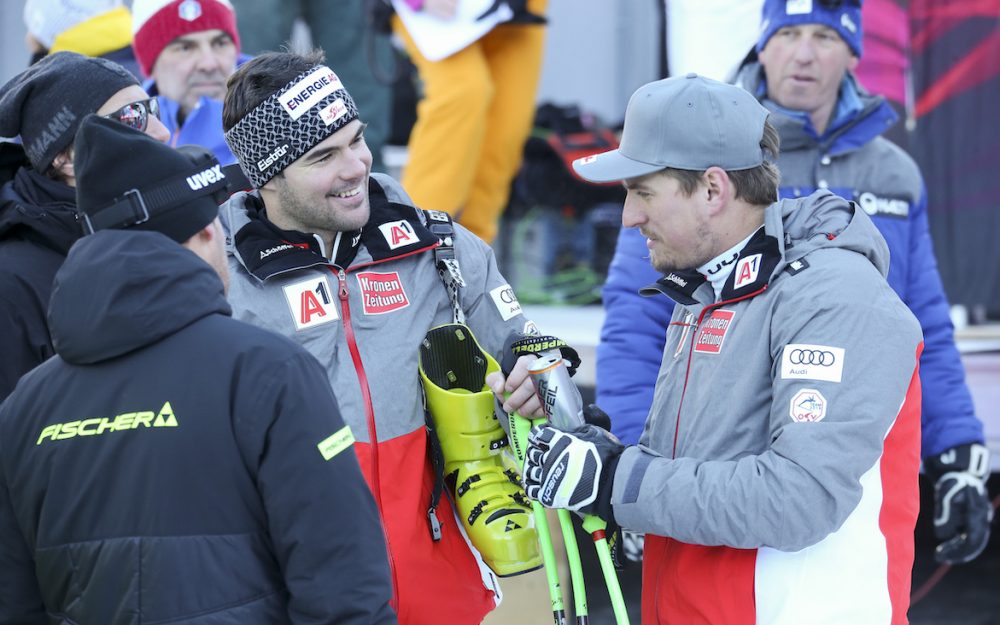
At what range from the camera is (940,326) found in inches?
132

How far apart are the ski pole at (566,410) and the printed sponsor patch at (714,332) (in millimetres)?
268

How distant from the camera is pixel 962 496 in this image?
10.9ft

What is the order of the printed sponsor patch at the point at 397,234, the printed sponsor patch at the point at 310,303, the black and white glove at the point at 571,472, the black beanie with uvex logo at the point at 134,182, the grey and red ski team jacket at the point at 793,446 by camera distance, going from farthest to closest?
the printed sponsor patch at the point at 397,234
the printed sponsor patch at the point at 310,303
the black and white glove at the point at 571,472
the grey and red ski team jacket at the point at 793,446
the black beanie with uvex logo at the point at 134,182

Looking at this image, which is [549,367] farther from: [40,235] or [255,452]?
[40,235]

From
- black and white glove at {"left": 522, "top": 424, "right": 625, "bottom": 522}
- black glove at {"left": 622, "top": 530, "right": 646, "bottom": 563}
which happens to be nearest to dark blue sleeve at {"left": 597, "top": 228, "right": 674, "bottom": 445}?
black glove at {"left": 622, "top": 530, "right": 646, "bottom": 563}

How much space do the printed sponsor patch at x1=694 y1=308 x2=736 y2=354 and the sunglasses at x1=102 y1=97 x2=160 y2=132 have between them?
1.38 metres

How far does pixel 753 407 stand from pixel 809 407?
0.16 metres

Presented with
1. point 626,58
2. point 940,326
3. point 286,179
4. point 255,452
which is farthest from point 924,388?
point 626,58

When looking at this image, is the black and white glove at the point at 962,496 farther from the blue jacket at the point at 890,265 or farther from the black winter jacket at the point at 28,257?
the black winter jacket at the point at 28,257

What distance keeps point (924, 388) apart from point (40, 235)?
2305 mm

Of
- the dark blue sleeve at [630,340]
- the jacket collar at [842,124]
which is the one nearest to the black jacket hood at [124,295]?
the dark blue sleeve at [630,340]

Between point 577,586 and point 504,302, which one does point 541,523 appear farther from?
point 504,302

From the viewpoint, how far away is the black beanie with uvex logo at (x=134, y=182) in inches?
73.7

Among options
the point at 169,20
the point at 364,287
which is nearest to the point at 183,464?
the point at 364,287
